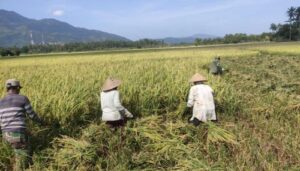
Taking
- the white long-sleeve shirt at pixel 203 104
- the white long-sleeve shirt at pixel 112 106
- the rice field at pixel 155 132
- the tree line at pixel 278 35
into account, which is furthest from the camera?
the tree line at pixel 278 35

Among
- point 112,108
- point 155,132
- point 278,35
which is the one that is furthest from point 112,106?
point 278,35

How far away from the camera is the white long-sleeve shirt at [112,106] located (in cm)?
680

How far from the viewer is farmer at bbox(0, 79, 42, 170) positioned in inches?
234

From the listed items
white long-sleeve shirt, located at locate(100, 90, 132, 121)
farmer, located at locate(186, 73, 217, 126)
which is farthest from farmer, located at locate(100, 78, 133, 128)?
farmer, located at locate(186, 73, 217, 126)

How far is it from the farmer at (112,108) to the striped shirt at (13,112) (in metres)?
1.32

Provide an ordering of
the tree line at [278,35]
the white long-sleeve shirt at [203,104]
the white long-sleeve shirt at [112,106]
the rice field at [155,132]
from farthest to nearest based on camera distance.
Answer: the tree line at [278,35] < the white long-sleeve shirt at [203,104] < the white long-sleeve shirt at [112,106] < the rice field at [155,132]

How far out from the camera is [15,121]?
A: 5984mm

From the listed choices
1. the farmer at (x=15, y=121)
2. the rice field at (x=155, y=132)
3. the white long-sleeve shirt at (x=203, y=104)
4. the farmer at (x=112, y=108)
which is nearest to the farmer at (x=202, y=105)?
the white long-sleeve shirt at (x=203, y=104)

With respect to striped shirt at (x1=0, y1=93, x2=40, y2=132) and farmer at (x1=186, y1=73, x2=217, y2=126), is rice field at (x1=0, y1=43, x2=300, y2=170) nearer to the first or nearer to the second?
farmer at (x1=186, y1=73, x2=217, y2=126)

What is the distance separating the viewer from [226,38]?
11462cm

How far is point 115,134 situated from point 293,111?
4.27 m

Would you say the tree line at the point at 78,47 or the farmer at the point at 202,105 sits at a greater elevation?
the farmer at the point at 202,105

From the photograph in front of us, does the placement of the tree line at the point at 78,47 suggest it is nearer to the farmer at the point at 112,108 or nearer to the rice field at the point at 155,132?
the rice field at the point at 155,132

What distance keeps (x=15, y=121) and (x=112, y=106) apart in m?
1.57
